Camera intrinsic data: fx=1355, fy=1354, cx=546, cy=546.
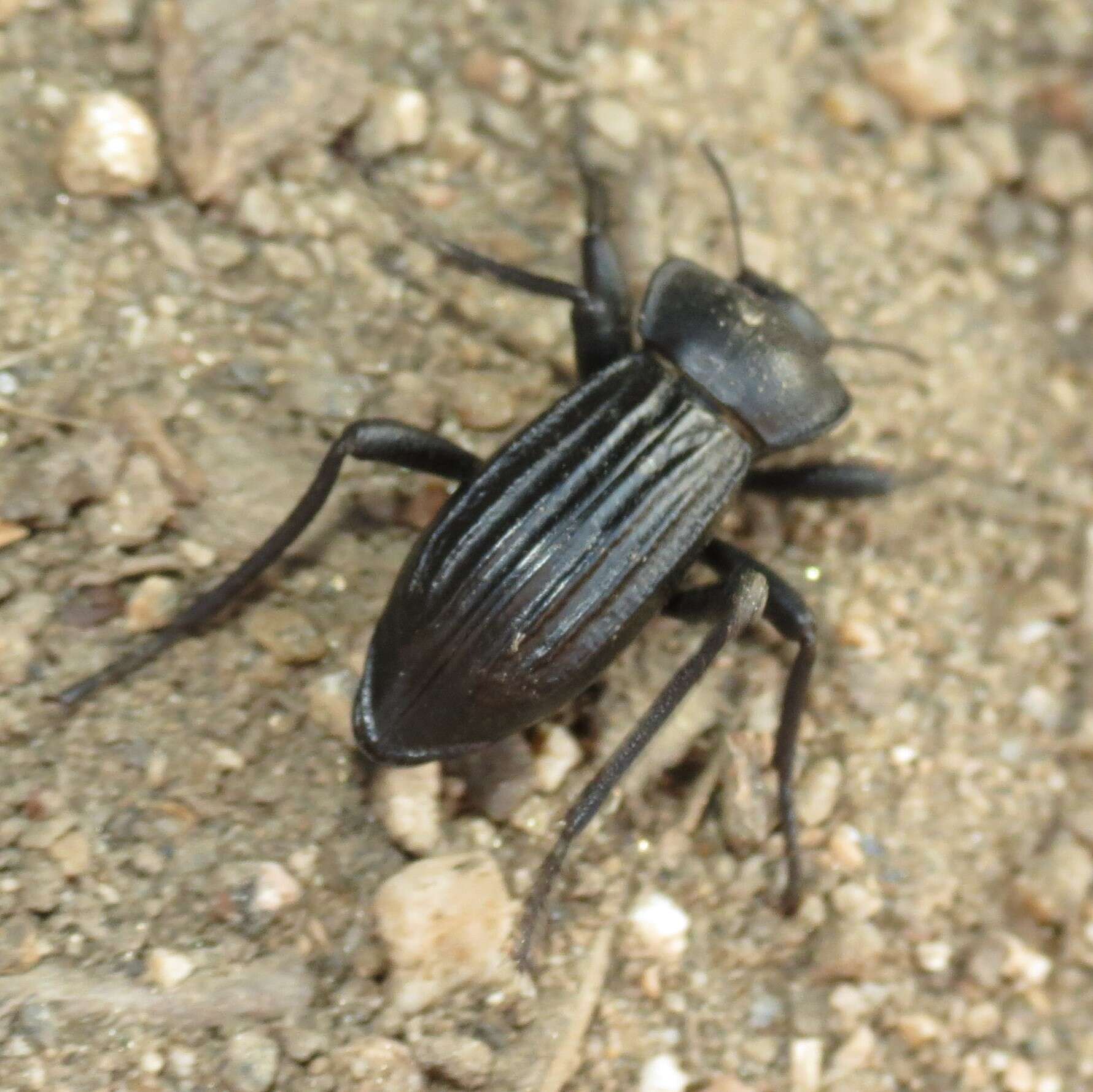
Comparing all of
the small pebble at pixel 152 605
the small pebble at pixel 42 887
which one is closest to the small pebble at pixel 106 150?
the small pebble at pixel 152 605

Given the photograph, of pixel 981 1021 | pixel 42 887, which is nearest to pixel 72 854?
pixel 42 887

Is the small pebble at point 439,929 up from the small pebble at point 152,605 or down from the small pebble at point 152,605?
down

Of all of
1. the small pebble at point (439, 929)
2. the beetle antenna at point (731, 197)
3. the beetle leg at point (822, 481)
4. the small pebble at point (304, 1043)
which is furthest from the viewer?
the beetle antenna at point (731, 197)

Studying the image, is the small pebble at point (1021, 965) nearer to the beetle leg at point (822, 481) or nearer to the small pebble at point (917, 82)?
the beetle leg at point (822, 481)

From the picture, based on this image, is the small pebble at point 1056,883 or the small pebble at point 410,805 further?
the small pebble at point 1056,883

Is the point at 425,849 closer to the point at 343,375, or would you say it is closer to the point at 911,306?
the point at 343,375

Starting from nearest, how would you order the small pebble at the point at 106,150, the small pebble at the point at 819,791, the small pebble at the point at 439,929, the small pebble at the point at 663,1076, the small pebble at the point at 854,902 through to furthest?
the small pebble at the point at 439,929 → the small pebble at the point at 663,1076 → the small pebble at the point at 854,902 → the small pebble at the point at 819,791 → the small pebble at the point at 106,150

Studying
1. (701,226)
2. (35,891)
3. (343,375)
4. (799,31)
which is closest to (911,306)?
(701,226)

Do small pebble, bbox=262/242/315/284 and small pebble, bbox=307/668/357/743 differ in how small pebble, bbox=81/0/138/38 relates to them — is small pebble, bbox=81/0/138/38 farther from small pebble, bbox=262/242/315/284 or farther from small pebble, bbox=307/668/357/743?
small pebble, bbox=307/668/357/743
